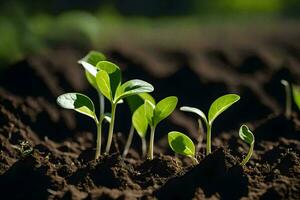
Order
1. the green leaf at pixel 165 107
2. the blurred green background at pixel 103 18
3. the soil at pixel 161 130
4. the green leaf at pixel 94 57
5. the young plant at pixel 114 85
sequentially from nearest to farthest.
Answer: the soil at pixel 161 130 < the young plant at pixel 114 85 < the green leaf at pixel 165 107 < the green leaf at pixel 94 57 < the blurred green background at pixel 103 18

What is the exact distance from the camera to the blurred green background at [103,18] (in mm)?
4539

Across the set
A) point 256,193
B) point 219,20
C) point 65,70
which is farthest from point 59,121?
point 219,20

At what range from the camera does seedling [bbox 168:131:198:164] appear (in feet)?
8.20

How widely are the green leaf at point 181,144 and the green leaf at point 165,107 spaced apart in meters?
0.13

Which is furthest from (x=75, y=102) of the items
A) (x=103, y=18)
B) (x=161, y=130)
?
(x=103, y=18)

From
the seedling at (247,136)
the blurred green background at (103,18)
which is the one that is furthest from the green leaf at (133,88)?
the blurred green background at (103,18)

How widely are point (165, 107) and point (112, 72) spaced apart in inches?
11.0

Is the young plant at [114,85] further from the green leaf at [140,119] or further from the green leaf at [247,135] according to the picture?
the green leaf at [247,135]

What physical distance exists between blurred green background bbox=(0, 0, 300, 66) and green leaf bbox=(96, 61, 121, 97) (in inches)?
69.3

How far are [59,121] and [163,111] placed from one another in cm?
108

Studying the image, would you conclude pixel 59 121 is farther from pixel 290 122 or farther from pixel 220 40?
pixel 220 40

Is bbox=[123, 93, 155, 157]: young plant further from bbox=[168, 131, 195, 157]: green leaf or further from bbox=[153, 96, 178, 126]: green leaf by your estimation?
bbox=[168, 131, 195, 157]: green leaf

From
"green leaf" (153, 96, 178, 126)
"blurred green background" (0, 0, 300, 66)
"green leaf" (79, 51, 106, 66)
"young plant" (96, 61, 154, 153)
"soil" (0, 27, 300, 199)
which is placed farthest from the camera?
"blurred green background" (0, 0, 300, 66)

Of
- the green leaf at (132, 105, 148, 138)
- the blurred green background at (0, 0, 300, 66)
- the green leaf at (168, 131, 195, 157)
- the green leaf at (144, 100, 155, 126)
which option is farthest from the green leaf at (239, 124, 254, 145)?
the blurred green background at (0, 0, 300, 66)
